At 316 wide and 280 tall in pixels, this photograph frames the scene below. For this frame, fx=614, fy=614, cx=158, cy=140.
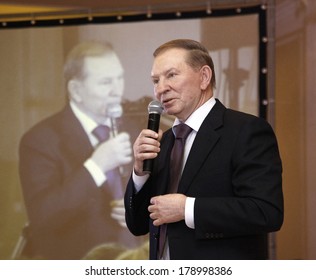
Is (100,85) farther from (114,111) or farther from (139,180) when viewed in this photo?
(139,180)

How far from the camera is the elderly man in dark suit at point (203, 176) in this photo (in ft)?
5.58

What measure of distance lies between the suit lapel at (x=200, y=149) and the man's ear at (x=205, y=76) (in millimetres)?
113

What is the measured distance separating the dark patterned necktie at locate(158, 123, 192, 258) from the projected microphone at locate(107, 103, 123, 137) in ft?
6.31

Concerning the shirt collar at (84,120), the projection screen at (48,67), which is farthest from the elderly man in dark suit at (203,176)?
the shirt collar at (84,120)

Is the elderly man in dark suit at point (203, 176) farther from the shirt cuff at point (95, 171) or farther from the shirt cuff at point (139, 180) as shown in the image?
the shirt cuff at point (95, 171)

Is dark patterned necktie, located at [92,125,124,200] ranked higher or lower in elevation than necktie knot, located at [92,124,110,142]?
lower

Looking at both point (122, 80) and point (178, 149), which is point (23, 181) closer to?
point (122, 80)

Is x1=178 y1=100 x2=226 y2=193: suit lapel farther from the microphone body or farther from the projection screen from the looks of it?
the microphone body

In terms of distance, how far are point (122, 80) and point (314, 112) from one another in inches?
46.2

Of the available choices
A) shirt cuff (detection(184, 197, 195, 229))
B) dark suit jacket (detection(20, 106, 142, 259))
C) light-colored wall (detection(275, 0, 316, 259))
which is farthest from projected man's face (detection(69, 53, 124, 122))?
shirt cuff (detection(184, 197, 195, 229))

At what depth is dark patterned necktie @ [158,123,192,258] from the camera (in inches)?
71.9

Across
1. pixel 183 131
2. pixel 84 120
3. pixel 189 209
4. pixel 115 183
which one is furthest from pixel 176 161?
pixel 84 120
